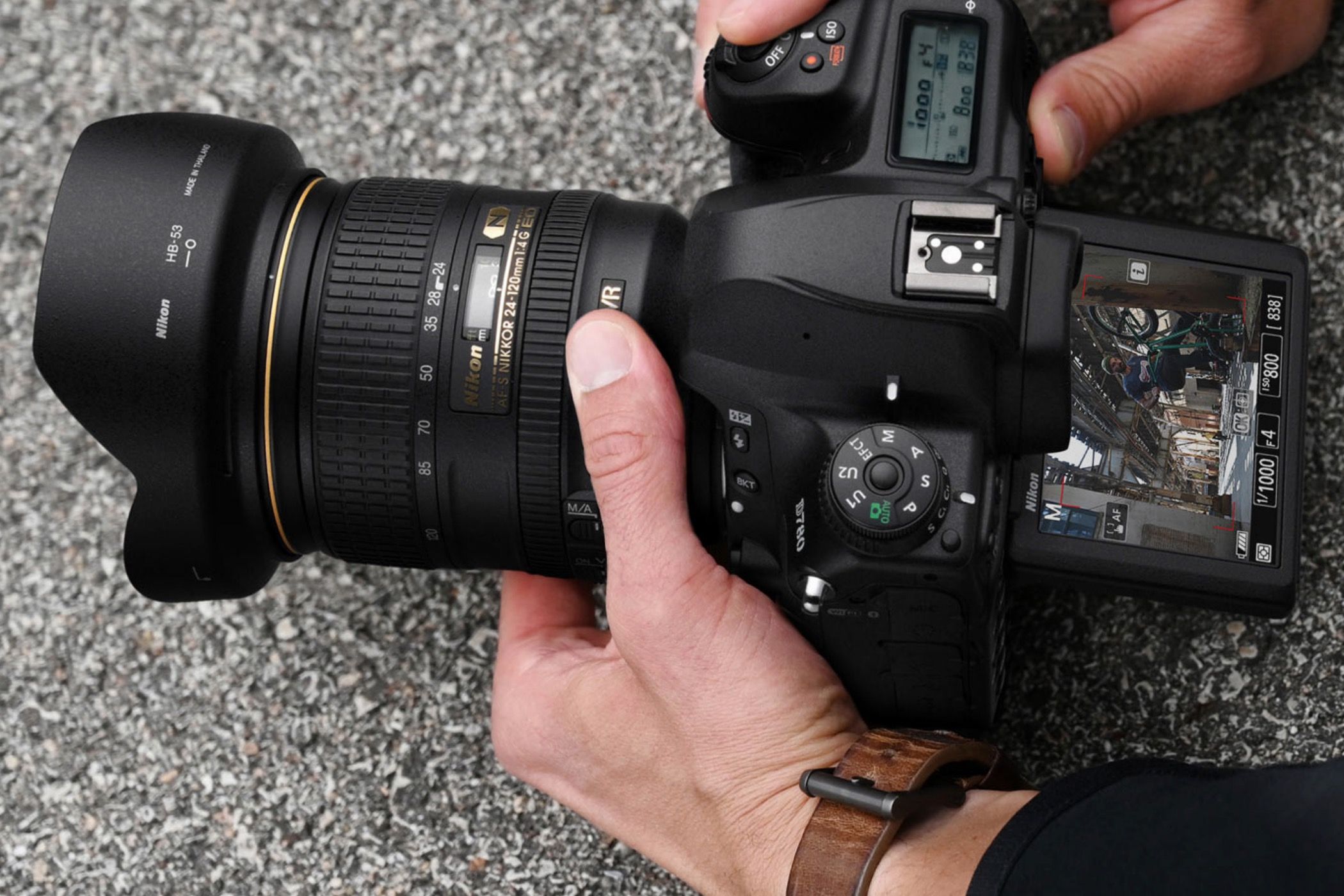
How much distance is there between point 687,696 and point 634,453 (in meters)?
0.15

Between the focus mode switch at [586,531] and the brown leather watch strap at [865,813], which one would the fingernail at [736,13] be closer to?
the focus mode switch at [586,531]

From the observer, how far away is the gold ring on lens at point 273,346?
0.79m

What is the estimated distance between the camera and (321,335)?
79 cm

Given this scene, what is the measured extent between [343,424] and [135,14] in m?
0.53

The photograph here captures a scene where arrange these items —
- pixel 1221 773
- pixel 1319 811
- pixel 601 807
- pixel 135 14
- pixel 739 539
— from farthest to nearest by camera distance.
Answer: pixel 135 14 → pixel 601 807 → pixel 739 539 → pixel 1221 773 → pixel 1319 811

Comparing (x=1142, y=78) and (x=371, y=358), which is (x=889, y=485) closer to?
(x=371, y=358)

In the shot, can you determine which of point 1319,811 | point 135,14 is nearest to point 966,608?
point 1319,811

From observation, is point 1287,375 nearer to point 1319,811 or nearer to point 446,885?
point 1319,811

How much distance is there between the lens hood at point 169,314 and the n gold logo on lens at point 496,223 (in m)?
0.13

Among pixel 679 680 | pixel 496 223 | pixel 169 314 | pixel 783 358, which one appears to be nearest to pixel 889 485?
pixel 783 358

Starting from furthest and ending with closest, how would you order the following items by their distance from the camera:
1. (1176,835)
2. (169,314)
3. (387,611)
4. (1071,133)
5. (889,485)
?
1. (387,611)
2. (1071,133)
3. (169,314)
4. (889,485)
5. (1176,835)

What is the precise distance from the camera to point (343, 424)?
795 millimetres

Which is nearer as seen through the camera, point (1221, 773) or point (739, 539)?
point (1221, 773)

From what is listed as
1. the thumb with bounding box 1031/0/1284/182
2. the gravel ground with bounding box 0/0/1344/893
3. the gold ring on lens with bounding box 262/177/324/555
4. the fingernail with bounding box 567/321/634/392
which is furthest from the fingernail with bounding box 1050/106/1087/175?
the gold ring on lens with bounding box 262/177/324/555
